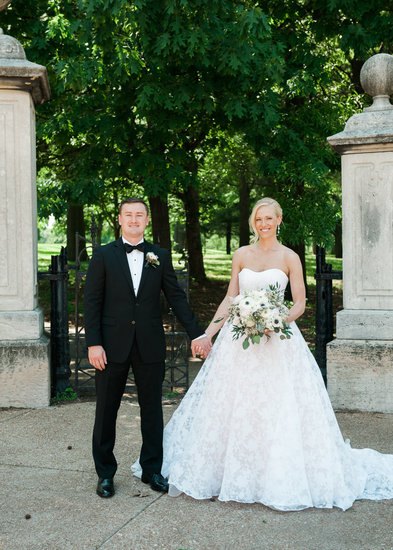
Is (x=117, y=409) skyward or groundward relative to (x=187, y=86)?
groundward

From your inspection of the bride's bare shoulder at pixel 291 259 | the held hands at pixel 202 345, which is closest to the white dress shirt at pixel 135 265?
the held hands at pixel 202 345

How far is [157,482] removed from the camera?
Answer: 14.7 ft

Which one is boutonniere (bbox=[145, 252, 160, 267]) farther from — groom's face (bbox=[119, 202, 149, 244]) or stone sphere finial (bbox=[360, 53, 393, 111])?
stone sphere finial (bbox=[360, 53, 393, 111])

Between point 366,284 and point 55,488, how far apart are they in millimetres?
3836

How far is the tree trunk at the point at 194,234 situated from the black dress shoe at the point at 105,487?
1312 cm

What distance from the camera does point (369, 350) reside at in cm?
661

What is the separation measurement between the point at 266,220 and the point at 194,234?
13434 millimetres

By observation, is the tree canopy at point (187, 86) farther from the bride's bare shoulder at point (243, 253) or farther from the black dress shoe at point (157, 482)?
the black dress shoe at point (157, 482)

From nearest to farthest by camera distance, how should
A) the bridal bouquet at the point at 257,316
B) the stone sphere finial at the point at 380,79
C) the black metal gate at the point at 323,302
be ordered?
the bridal bouquet at the point at 257,316, the stone sphere finial at the point at 380,79, the black metal gate at the point at 323,302

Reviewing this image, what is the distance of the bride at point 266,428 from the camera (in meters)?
4.26

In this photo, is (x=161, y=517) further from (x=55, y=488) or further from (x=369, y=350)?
(x=369, y=350)

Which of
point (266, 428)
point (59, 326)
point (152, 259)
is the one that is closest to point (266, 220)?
point (152, 259)

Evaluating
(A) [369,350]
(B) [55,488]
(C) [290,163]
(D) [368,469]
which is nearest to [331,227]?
(C) [290,163]

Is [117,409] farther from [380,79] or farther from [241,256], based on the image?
[380,79]
